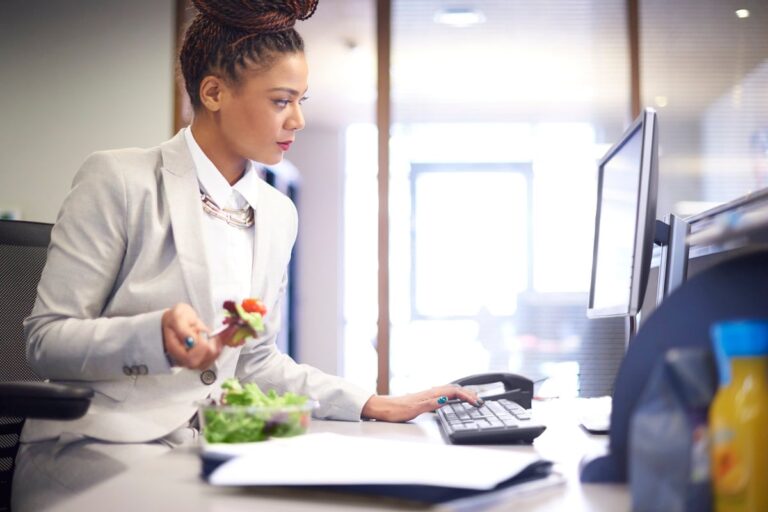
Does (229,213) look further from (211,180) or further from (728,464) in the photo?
(728,464)

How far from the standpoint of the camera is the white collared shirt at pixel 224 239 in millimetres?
1279

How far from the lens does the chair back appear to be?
1.54 m

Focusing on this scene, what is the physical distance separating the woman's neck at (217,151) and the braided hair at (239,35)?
0.16ft

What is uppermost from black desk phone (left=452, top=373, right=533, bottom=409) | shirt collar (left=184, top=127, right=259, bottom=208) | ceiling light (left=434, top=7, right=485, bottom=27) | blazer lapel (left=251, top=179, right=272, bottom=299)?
ceiling light (left=434, top=7, right=485, bottom=27)

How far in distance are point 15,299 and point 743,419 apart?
1487mm

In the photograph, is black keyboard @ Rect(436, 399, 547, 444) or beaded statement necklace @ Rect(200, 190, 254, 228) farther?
beaded statement necklace @ Rect(200, 190, 254, 228)

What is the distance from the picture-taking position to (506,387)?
149cm

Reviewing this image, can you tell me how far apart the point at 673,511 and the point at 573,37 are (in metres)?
3.77

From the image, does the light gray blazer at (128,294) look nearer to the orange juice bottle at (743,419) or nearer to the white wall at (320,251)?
the orange juice bottle at (743,419)

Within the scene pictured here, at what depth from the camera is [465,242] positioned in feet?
13.1

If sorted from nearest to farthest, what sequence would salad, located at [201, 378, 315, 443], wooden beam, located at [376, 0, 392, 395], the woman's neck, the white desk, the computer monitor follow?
the white desk
salad, located at [201, 378, 315, 443]
the computer monitor
the woman's neck
wooden beam, located at [376, 0, 392, 395]

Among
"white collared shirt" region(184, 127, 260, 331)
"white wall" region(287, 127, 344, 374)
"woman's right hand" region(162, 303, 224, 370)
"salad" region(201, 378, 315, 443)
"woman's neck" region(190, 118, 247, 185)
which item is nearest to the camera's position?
"salad" region(201, 378, 315, 443)

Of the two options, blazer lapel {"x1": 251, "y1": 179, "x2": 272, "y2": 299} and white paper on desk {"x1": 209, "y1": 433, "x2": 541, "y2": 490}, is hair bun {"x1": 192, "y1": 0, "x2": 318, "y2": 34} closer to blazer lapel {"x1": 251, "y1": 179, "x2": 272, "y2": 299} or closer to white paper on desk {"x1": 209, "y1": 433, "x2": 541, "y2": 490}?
blazer lapel {"x1": 251, "y1": 179, "x2": 272, "y2": 299}

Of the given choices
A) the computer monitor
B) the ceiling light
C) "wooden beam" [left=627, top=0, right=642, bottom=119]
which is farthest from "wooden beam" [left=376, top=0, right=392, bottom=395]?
the computer monitor
